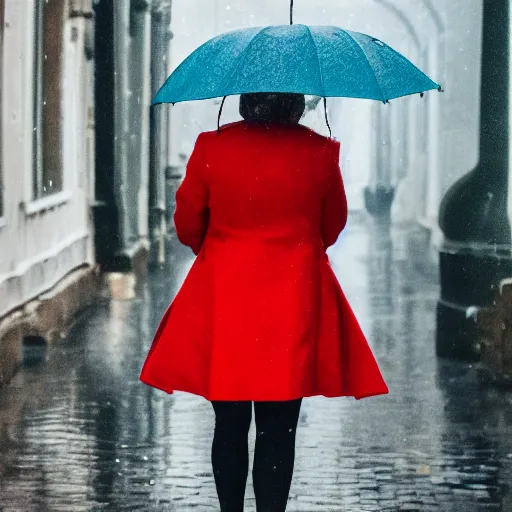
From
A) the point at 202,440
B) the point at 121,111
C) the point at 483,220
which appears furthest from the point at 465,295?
the point at 121,111

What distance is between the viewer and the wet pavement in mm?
5305

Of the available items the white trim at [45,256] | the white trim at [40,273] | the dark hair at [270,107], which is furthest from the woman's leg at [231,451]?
the white trim at [45,256]

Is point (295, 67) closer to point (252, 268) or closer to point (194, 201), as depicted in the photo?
point (194, 201)

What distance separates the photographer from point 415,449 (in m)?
6.19

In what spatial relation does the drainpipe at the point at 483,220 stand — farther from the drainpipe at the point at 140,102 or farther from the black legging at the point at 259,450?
the drainpipe at the point at 140,102

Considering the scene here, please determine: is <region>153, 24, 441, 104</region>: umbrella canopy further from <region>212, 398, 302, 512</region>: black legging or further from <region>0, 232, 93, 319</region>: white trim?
<region>0, 232, 93, 319</region>: white trim

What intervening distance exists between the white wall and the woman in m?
4.24

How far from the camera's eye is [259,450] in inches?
162

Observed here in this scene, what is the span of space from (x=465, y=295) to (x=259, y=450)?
515 centimetres

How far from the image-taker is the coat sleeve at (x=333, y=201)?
3977 millimetres

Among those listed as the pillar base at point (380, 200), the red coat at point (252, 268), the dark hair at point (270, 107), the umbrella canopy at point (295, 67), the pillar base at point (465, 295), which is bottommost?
the pillar base at point (380, 200)

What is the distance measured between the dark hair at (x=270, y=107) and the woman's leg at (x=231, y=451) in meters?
0.86

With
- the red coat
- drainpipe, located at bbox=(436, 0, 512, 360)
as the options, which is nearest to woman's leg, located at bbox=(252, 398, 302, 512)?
the red coat

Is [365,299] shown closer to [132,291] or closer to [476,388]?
[132,291]
